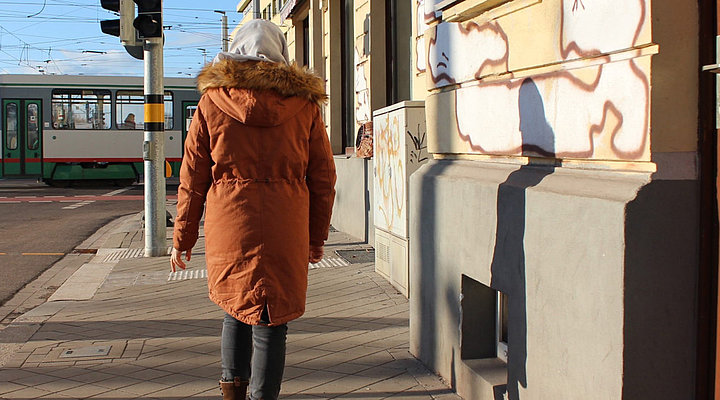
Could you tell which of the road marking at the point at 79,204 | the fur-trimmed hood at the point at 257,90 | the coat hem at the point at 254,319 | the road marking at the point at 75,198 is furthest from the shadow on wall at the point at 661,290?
the road marking at the point at 75,198

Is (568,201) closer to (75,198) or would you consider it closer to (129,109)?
(75,198)

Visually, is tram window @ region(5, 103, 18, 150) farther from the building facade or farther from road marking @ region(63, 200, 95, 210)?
the building facade

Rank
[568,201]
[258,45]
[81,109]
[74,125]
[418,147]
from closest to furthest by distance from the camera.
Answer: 1. [568,201]
2. [258,45]
3. [418,147]
4. [74,125]
5. [81,109]

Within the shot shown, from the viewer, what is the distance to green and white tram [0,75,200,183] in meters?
25.1

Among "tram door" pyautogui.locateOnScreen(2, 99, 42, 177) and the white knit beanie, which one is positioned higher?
"tram door" pyautogui.locateOnScreen(2, 99, 42, 177)

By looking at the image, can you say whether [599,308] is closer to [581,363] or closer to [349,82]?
[581,363]

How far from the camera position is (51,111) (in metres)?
25.2

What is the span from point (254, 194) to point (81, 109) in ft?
79.0

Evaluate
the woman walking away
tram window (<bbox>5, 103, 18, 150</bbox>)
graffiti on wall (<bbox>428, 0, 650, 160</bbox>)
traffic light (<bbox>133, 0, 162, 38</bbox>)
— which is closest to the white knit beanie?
the woman walking away

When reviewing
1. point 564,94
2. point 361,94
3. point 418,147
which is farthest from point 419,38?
point 564,94

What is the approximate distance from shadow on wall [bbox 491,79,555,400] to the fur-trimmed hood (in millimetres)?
955

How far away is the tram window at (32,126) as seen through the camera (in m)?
25.1

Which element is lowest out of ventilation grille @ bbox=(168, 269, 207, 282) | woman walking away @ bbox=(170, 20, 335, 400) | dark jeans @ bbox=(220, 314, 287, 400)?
ventilation grille @ bbox=(168, 269, 207, 282)

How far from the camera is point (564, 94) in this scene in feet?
10.3
